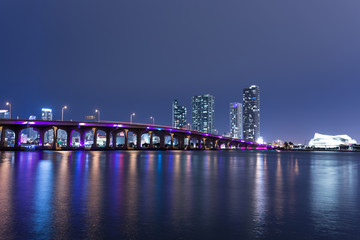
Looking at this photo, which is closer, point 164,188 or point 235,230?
point 235,230

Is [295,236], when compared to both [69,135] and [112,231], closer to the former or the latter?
[112,231]

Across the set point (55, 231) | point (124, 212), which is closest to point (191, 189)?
point (124, 212)

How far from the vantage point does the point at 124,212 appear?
1531 cm

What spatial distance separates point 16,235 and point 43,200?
24.3 feet

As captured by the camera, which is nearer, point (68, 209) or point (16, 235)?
point (16, 235)

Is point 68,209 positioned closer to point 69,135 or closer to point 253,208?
point 253,208

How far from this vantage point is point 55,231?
38.7ft

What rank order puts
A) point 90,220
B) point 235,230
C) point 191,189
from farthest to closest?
point 191,189 < point 90,220 < point 235,230

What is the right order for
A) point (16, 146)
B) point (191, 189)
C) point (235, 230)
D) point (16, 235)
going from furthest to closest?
point (16, 146)
point (191, 189)
point (235, 230)
point (16, 235)

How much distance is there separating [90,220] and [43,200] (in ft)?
20.2

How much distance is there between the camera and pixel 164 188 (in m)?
24.5

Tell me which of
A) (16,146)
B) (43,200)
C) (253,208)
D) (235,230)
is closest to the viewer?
(235,230)

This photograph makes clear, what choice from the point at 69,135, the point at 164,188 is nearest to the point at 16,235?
the point at 164,188

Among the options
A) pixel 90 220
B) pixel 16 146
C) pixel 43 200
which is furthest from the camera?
pixel 16 146
